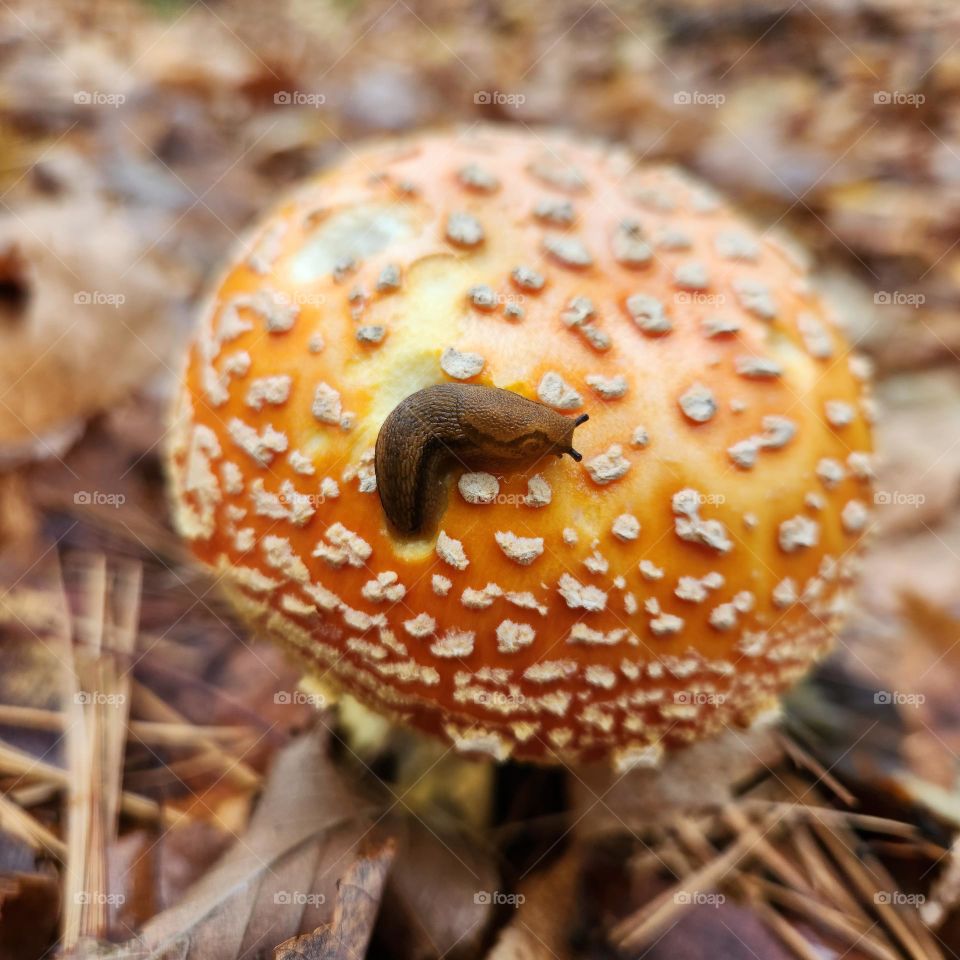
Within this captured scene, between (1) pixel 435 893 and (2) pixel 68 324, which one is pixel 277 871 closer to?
(1) pixel 435 893

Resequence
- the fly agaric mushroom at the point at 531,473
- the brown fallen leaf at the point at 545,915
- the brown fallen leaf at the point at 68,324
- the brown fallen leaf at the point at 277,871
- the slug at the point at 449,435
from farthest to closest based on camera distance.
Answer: the brown fallen leaf at the point at 68,324 → the brown fallen leaf at the point at 545,915 → the brown fallen leaf at the point at 277,871 → the fly agaric mushroom at the point at 531,473 → the slug at the point at 449,435

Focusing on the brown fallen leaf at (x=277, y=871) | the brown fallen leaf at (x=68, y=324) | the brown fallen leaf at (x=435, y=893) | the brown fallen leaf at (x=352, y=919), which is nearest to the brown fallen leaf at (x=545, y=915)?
the brown fallen leaf at (x=435, y=893)

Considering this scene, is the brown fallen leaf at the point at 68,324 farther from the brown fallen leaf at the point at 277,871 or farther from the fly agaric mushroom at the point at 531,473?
the brown fallen leaf at the point at 277,871

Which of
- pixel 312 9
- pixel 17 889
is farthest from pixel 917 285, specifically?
pixel 312 9

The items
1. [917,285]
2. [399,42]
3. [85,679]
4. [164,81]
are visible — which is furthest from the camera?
[399,42]

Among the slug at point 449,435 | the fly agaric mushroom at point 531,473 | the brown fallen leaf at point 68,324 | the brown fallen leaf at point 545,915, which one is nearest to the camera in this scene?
the slug at point 449,435

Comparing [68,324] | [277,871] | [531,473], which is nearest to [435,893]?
[277,871]

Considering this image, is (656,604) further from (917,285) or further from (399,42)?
(399,42)

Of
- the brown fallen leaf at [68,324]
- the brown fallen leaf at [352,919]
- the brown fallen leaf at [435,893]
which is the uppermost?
the brown fallen leaf at [68,324]
